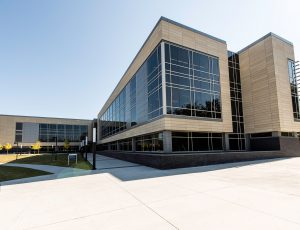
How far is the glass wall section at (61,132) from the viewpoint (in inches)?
2987

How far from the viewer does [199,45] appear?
82.2 ft

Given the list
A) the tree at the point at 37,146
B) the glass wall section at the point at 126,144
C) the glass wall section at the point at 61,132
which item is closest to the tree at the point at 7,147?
the tree at the point at 37,146

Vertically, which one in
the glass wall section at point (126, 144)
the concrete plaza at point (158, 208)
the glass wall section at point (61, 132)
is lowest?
the concrete plaza at point (158, 208)

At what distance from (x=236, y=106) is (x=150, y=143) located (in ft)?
49.3

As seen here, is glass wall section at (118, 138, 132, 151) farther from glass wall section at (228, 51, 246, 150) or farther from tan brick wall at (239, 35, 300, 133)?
tan brick wall at (239, 35, 300, 133)

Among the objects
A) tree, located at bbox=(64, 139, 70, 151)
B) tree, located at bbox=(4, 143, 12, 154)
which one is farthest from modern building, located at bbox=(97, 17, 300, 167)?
tree, located at bbox=(4, 143, 12, 154)

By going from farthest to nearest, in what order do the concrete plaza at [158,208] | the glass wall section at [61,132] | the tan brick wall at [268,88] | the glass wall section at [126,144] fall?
the glass wall section at [61,132] < the glass wall section at [126,144] < the tan brick wall at [268,88] < the concrete plaza at [158,208]

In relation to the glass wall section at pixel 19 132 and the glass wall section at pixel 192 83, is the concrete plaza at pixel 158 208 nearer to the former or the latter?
the glass wall section at pixel 192 83

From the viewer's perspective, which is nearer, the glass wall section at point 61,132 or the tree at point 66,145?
the tree at point 66,145

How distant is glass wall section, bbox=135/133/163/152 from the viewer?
22.7 metres

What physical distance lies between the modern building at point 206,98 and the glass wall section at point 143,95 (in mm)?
117

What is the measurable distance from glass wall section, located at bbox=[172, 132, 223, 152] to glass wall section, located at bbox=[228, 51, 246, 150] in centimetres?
357

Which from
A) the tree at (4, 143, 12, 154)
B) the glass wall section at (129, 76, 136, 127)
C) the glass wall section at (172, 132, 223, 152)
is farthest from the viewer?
the tree at (4, 143, 12, 154)

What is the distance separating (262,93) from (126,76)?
2242 centimetres
